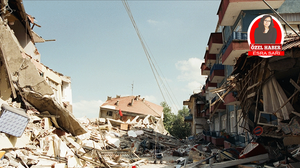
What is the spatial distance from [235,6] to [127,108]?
3187 cm

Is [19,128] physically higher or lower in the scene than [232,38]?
lower

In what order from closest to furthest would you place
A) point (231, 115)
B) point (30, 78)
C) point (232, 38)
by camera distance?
point (30, 78) → point (232, 38) → point (231, 115)

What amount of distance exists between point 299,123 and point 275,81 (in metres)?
1.68

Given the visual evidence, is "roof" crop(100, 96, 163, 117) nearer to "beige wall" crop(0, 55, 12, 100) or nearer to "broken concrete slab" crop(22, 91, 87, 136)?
"broken concrete slab" crop(22, 91, 87, 136)

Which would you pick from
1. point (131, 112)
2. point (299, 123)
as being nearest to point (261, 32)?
point (299, 123)

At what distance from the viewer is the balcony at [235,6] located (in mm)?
14555

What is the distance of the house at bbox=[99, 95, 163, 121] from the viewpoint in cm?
4245

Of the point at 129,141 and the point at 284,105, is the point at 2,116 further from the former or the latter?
the point at 129,141

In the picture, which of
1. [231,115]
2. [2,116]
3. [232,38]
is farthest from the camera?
[231,115]

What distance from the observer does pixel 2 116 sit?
9.48 meters

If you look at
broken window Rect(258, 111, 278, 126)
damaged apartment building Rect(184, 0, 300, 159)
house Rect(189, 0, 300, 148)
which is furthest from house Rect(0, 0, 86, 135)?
broken window Rect(258, 111, 278, 126)

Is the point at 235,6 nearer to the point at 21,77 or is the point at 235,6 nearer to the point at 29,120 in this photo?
the point at 21,77

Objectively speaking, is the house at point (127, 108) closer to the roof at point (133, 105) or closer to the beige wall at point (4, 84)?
the roof at point (133, 105)

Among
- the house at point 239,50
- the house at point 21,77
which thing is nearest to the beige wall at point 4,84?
the house at point 21,77
